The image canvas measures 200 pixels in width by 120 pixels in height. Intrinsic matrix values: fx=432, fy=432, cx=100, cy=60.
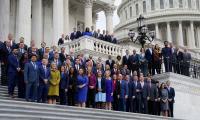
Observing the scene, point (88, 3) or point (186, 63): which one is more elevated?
point (88, 3)

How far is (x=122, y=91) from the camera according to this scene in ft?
54.0

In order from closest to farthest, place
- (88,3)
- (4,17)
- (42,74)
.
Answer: (42,74) < (4,17) < (88,3)

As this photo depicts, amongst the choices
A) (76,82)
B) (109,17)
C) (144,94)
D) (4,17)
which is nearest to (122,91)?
(144,94)

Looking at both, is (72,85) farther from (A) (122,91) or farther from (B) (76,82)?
(A) (122,91)

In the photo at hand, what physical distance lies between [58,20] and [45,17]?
14.2 feet

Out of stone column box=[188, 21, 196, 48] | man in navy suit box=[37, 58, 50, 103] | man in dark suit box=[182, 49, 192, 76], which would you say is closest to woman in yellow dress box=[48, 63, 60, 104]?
man in navy suit box=[37, 58, 50, 103]

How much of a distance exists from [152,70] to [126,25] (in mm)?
66362

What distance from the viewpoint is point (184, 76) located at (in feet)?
68.8

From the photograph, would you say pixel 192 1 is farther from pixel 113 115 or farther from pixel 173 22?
pixel 113 115

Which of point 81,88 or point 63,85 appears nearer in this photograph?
point 63,85

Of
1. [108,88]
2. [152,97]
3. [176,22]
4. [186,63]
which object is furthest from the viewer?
[176,22]

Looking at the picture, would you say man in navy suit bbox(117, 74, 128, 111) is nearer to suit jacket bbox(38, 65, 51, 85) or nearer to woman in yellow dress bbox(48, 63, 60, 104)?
woman in yellow dress bbox(48, 63, 60, 104)

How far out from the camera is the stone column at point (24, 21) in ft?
93.0

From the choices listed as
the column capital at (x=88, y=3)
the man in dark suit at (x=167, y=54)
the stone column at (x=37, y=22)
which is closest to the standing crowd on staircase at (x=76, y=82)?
the man in dark suit at (x=167, y=54)
